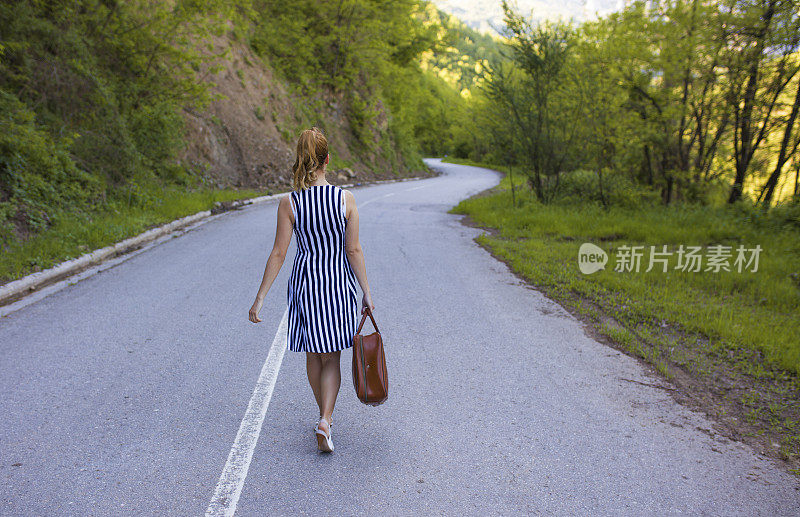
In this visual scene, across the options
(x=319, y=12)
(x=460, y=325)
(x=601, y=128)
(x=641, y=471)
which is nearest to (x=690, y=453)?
(x=641, y=471)

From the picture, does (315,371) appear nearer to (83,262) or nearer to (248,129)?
(83,262)

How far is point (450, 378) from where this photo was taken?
183 inches

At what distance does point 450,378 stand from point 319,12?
2851 cm

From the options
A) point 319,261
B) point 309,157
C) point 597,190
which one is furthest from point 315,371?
point 597,190

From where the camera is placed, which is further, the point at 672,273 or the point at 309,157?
the point at 672,273

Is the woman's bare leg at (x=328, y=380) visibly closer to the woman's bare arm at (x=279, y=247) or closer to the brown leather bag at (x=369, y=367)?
the brown leather bag at (x=369, y=367)

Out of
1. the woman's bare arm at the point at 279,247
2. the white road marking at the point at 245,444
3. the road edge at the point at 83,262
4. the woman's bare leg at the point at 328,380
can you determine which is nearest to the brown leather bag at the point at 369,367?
the woman's bare leg at the point at 328,380

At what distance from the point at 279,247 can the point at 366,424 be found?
144 cm

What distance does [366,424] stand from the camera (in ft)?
12.8

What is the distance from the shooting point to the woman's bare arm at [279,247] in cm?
335

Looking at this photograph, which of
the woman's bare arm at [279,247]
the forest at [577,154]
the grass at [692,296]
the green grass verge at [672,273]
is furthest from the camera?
the forest at [577,154]

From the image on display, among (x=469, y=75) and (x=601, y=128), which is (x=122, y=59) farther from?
(x=469, y=75)

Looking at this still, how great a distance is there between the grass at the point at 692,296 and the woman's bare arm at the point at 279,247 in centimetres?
364

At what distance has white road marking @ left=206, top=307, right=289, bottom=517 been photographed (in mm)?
2961
